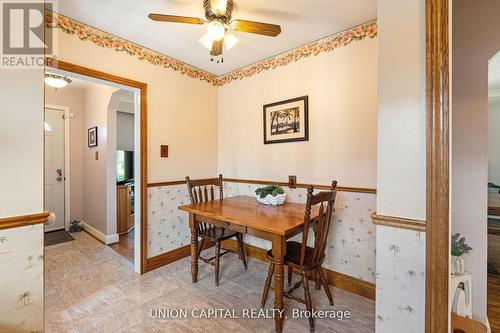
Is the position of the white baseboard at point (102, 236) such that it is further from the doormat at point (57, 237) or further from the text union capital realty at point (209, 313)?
the text union capital realty at point (209, 313)

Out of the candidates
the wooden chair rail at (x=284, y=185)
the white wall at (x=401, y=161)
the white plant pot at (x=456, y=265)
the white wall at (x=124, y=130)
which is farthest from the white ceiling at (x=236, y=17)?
the white wall at (x=124, y=130)

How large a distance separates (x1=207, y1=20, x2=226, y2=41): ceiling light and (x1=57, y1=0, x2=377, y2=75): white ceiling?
0.89 feet

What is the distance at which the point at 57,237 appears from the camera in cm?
348

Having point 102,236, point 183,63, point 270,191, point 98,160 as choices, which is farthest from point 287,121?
point 102,236

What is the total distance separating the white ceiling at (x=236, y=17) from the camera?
5.68 feet

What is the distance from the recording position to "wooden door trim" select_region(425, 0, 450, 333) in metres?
0.86

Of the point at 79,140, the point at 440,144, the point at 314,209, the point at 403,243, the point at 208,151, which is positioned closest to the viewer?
the point at 440,144

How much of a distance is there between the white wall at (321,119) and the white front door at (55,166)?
3133 millimetres

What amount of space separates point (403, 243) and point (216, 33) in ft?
5.53

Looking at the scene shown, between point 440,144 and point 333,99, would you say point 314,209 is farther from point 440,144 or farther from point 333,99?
point 440,144

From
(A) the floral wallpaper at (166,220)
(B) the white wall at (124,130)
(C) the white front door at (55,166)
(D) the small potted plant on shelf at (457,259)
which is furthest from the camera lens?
(B) the white wall at (124,130)

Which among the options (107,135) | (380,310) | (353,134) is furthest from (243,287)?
(107,135)

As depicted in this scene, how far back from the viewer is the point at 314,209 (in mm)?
2002

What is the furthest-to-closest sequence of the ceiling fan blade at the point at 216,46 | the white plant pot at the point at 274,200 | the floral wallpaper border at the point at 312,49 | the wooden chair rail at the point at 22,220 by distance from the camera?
1. the white plant pot at the point at 274,200
2. the floral wallpaper border at the point at 312,49
3. the ceiling fan blade at the point at 216,46
4. the wooden chair rail at the point at 22,220
